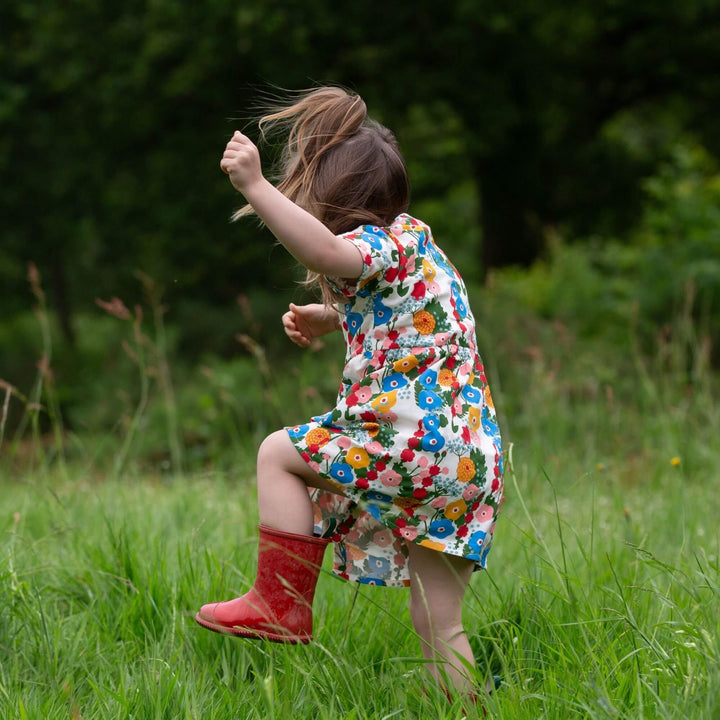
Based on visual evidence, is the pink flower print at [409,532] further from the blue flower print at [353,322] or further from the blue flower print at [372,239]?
the blue flower print at [372,239]

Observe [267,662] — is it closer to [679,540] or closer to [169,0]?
[679,540]

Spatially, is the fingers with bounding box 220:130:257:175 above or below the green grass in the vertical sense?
above

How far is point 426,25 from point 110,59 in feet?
12.7

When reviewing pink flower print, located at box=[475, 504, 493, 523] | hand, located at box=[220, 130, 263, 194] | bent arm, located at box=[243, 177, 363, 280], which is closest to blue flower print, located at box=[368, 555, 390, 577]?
pink flower print, located at box=[475, 504, 493, 523]

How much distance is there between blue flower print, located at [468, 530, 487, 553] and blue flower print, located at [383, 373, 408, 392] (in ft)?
1.22

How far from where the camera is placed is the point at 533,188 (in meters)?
13.2

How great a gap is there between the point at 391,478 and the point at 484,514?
250mm

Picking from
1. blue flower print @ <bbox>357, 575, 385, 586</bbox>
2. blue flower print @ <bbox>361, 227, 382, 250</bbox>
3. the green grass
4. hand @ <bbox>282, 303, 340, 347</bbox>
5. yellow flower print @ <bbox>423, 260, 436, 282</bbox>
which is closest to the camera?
the green grass

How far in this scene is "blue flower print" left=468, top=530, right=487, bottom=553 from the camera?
6.92 ft

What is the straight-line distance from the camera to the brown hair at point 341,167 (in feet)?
7.18

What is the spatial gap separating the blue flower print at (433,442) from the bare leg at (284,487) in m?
0.25

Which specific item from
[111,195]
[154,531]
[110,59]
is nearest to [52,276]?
[111,195]

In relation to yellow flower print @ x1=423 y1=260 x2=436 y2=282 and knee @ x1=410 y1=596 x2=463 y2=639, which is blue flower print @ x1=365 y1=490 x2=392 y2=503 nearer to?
knee @ x1=410 y1=596 x2=463 y2=639

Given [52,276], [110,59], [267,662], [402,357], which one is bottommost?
[52,276]
